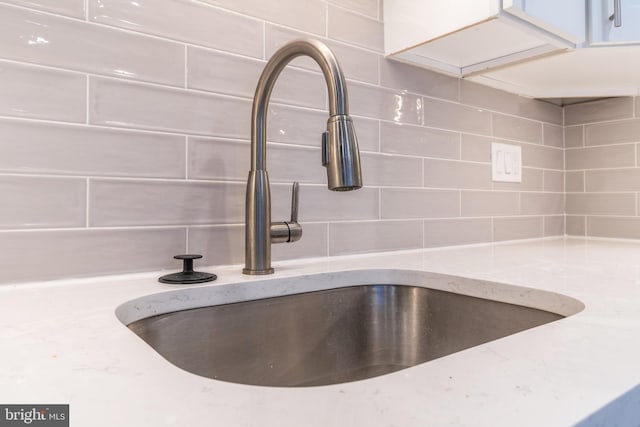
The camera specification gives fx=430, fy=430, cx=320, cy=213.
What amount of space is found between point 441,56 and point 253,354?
2.76ft

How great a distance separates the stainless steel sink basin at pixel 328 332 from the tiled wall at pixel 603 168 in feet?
3.40

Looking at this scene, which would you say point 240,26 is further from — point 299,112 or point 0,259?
point 0,259

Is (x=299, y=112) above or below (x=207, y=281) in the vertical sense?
above

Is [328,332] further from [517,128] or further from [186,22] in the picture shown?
[517,128]

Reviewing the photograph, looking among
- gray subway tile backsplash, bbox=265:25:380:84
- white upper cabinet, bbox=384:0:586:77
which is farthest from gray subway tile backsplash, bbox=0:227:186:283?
white upper cabinet, bbox=384:0:586:77

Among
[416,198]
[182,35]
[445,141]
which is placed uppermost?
[182,35]

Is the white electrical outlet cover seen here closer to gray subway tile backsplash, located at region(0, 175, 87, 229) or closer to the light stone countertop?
the light stone countertop

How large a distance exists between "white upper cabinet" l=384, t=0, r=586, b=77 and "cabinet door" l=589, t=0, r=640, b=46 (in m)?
0.03

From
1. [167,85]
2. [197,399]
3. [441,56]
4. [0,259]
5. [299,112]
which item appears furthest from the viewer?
[441,56]

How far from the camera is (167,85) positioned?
29.4 inches

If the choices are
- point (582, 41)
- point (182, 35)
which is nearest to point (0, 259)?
point (182, 35)

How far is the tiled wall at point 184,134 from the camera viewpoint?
0.64 metres

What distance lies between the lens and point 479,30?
0.91 metres

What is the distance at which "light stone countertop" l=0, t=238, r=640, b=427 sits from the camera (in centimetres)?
25
